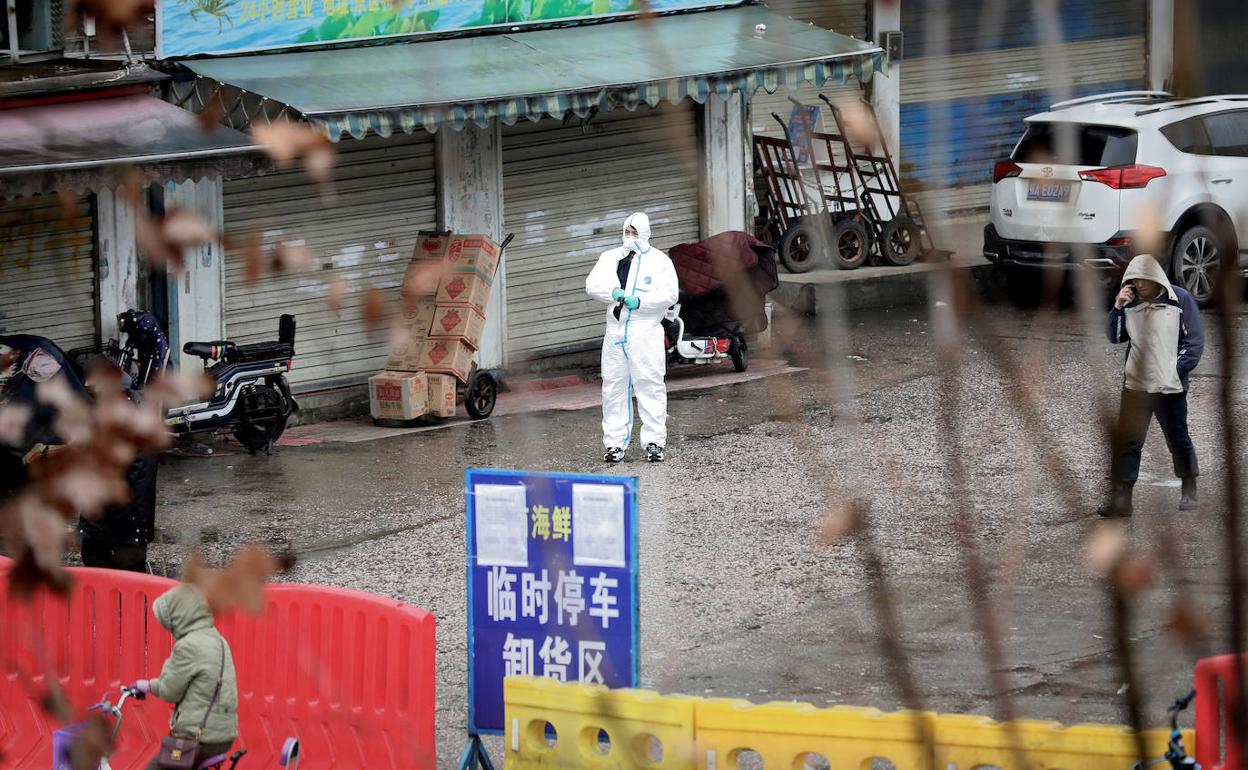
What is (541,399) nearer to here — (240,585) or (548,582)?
(548,582)

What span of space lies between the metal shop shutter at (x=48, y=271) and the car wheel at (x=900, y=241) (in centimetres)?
863

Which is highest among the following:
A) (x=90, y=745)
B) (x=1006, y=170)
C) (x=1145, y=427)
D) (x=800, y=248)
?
(x=1006, y=170)

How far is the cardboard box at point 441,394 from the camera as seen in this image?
13758 mm

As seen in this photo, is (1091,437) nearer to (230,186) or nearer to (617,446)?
(617,446)

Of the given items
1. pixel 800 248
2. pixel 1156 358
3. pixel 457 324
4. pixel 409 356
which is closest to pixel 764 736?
pixel 1156 358

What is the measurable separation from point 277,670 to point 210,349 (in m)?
5.62

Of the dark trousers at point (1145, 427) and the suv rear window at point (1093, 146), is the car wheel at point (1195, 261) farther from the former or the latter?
the dark trousers at point (1145, 427)

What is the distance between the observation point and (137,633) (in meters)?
7.54

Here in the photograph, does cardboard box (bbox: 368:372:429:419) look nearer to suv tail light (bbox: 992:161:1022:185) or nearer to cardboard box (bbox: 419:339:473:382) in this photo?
cardboard box (bbox: 419:339:473:382)

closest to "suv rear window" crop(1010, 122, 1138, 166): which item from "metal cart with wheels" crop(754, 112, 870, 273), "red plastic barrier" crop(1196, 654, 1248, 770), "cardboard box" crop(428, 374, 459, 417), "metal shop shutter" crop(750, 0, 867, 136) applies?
"metal cart with wheels" crop(754, 112, 870, 273)

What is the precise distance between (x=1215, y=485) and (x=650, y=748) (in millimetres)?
5943

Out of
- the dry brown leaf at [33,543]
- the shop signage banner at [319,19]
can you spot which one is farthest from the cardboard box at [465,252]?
the dry brown leaf at [33,543]

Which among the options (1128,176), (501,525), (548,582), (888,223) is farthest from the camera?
(888,223)

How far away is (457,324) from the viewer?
13.8 m
